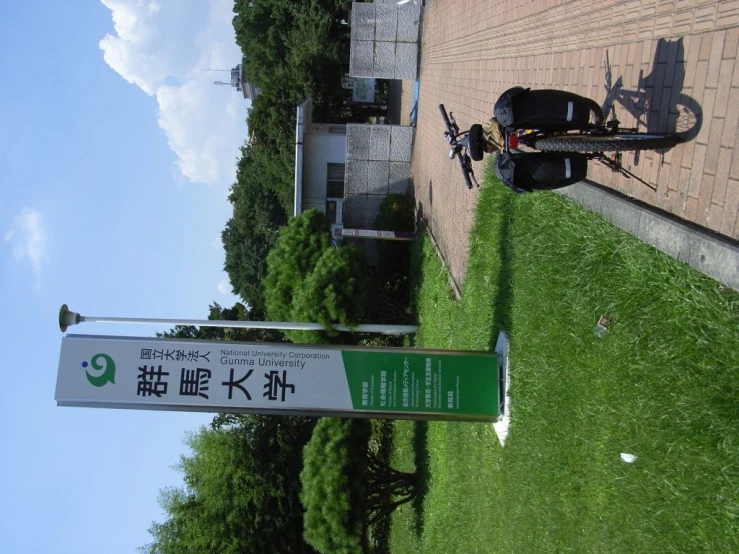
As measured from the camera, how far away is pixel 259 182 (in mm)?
29750

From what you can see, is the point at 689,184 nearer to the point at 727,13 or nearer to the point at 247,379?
the point at 727,13

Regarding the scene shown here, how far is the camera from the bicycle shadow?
4.12 m

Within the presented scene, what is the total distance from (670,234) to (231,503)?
13.9m

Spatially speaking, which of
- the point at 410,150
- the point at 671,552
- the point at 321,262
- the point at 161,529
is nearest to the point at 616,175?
the point at 671,552

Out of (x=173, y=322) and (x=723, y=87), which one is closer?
(x=723, y=87)

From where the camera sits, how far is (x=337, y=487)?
11141mm

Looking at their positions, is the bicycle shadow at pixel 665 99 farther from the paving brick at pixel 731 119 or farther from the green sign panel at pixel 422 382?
the green sign panel at pixel 422 382

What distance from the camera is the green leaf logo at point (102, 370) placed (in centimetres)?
685

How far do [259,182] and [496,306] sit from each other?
23.6m

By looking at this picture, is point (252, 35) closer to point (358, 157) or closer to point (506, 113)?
point (358, 157)

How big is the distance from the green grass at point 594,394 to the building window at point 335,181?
8.39 meters

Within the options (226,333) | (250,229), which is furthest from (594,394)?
(250,229)

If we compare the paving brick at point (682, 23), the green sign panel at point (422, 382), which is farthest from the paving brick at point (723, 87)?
the green sign panel at point (422, 382)

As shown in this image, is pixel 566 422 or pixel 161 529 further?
pixel 161 529
